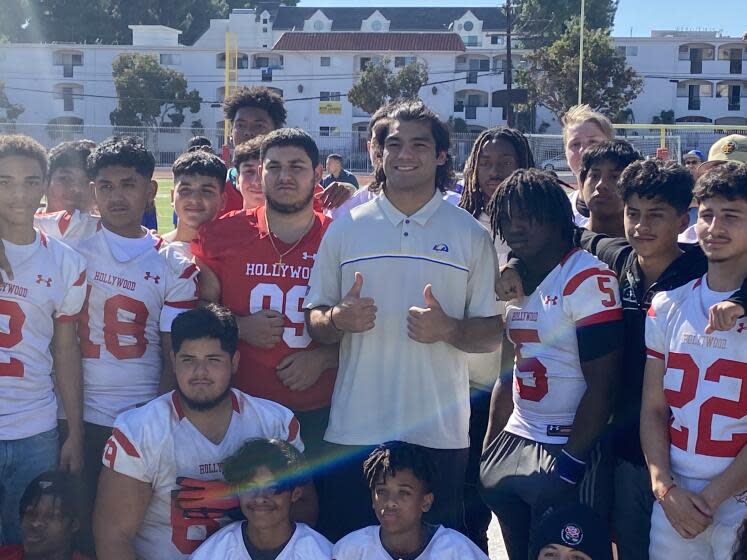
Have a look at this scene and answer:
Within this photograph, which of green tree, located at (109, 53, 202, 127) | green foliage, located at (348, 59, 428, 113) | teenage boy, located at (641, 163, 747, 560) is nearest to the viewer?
teenage boy, located at (641, 163, 747, 560)

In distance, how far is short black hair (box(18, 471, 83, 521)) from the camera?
3701 millimetres

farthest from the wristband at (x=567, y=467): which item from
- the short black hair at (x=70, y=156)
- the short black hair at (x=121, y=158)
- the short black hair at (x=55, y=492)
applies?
the short black hair at (x=70, y=156)

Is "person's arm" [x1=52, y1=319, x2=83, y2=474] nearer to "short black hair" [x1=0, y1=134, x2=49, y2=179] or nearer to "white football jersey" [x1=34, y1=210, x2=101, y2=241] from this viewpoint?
"white football jersey" [x1=34, y1=210, x2=101, y2=241]

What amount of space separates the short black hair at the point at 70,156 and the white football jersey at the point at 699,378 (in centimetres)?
328

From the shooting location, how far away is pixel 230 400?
3.75 meters

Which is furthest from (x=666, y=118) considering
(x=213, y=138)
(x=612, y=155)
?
(x=612, y=155)

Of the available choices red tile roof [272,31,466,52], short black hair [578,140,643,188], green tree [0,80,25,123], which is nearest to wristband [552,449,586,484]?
short black hair [578,140,643,188]

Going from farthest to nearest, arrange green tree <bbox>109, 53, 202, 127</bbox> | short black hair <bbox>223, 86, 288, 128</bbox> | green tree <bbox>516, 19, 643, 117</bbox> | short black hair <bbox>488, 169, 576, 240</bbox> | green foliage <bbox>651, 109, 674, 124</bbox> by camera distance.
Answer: green foliage <bbox>651, 109, 674, 124</bbox>, green tree <bbox>109, 53, 202, 127</bbox>, green tree <bbox>516, 19, 643, 117</bbox>, short black hair <bbox>223, 86, 288, 128</bbox>, short black hair <bbox>488, 169, 576, 240</bbox>

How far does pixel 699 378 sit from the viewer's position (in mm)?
3213

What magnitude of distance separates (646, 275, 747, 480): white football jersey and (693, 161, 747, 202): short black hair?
0.33m

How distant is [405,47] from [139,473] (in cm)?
5359

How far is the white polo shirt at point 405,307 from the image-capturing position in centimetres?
358

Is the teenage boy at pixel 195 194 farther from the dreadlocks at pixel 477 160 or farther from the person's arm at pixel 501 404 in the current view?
the person's arm at pixel 501 404

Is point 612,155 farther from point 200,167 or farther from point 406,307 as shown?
point 200,167
